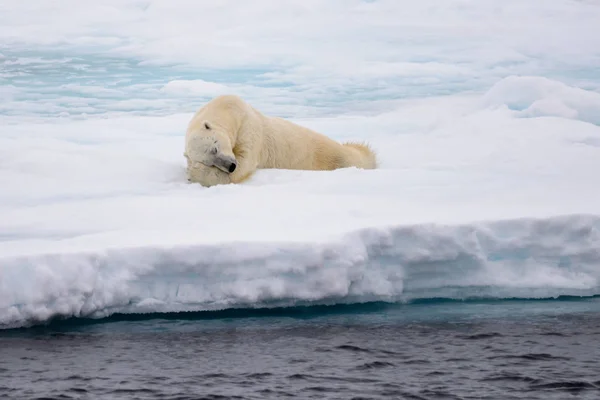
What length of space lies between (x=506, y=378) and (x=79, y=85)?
946 cm

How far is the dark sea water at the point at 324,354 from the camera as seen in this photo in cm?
329

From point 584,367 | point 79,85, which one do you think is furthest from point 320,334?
point 79,85

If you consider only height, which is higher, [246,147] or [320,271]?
[246,147]

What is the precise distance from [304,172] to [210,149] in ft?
2.39

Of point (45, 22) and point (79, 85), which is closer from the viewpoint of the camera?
point (79, 85)

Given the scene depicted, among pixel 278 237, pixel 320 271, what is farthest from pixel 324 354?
pixel 278 237

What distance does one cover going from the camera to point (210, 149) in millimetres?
5988

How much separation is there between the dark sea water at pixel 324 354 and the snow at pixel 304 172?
0.12 metres

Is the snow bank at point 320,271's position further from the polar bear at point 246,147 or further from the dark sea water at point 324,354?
the polar bear at point 246,147

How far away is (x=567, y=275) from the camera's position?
4.45 meters

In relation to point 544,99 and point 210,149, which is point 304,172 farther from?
point 544,99

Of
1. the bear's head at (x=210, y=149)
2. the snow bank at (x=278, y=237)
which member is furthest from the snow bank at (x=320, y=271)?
the bear's head at (x=210, y=149)

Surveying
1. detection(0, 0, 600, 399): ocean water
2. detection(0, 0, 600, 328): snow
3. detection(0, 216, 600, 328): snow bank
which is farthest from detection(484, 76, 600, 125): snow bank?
detection(0, 216, 600, 328): snow bank

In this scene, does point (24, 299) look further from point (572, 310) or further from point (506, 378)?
point (572, 310)
